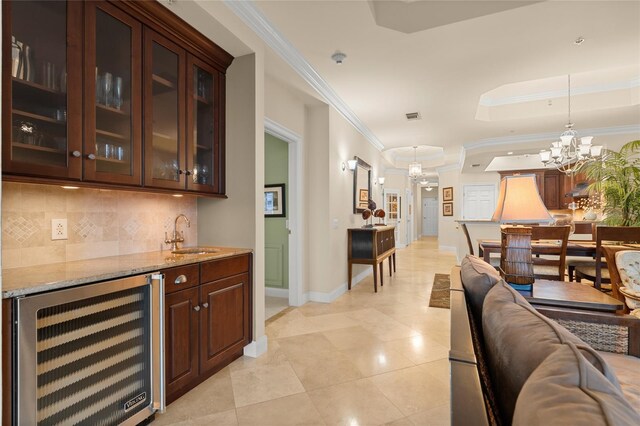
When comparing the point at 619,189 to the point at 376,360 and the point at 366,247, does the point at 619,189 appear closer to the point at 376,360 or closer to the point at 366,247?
→ the point at 366,247

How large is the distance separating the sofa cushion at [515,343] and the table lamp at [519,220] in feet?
2.95

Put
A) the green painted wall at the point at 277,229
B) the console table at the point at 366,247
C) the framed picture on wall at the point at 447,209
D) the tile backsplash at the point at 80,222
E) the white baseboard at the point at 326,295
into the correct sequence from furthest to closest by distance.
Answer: the framed picture on wall at the point at 447,209 < the console table at the point at 366,247 < the green painted wall at the point at 277,229 < the white baseboard at the point at 326,295 < the tile backsplash at the point at 80,222

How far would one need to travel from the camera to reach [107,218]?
208 cm

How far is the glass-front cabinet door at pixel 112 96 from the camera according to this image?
5.55 ft

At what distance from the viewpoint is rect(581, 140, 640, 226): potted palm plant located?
3.40 m

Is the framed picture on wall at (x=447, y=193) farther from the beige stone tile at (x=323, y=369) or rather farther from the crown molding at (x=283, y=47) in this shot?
the beige stone tile at (x=323, y=369)

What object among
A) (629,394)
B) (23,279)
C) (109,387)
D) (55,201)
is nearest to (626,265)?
(629,394)

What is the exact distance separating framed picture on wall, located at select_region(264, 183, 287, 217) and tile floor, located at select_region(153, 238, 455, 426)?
1.43 meters

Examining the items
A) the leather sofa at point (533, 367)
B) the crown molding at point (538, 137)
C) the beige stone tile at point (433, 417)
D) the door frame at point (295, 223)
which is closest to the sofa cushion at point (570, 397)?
the leather sofa at point (533, 367)

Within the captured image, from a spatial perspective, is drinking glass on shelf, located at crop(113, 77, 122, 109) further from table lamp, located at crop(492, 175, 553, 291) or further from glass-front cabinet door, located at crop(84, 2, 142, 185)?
table lamp, located at crop(492, 175, 553, 291)

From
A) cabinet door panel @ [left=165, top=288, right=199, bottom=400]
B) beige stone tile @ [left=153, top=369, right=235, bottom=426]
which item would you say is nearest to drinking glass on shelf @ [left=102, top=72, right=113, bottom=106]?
cabinet door panel @ [left=165, top=288, right=199, bottom=400]

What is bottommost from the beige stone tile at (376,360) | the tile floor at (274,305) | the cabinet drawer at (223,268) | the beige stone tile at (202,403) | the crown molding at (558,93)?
the tile floor at (274,305)

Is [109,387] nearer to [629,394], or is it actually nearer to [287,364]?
[287,364]

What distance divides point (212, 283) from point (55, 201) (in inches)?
41.3
